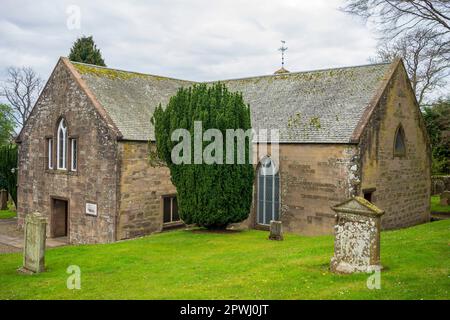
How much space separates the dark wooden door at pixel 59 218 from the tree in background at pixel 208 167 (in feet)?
29.7

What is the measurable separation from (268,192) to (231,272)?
37.1 feet

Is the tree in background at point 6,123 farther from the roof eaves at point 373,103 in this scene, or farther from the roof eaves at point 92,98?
the roof eaves at point 373,103

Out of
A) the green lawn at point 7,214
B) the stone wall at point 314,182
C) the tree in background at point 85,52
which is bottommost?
the green lawn at point 7,214

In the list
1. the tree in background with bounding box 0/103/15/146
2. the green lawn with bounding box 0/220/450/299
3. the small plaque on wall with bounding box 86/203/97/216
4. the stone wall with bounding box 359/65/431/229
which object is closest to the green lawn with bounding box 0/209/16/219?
the small plaque on wall with bounding box 86/203/97/216

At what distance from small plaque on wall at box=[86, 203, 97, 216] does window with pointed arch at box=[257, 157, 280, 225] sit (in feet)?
28.0

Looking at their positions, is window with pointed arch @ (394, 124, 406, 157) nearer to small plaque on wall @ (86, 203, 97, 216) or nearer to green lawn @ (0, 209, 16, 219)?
small plaque on wall @ (86, 203, 97, 216)

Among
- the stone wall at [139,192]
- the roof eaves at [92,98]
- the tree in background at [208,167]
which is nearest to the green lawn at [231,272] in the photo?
the tree in background at [208,167]

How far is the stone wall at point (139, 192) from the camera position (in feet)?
71.2

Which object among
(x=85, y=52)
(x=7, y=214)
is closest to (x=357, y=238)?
(x=7, y=214)

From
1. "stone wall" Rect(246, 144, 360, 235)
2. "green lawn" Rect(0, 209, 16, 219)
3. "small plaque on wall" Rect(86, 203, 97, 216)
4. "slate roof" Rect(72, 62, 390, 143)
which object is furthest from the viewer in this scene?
"green lawn" Rect(0, 209, 16, 219)

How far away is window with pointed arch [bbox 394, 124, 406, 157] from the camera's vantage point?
75.2ft

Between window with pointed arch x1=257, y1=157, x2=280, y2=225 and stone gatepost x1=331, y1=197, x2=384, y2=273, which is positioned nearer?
stone gatepost x1=331, y1=197, x2=384, y2=273

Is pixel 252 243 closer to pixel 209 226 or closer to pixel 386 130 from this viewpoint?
pixel 209 226

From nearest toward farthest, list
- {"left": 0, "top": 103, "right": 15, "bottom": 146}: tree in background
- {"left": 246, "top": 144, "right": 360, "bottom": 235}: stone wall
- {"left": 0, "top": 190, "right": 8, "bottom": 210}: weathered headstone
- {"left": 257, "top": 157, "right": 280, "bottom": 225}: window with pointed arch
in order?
{"left": 246, "top": 144, "right": 360, "bottom": 235}: stone wall, {"left": 257, "top": 157, "right": 280, "bottom": 225}: window with pointed arch, {"left": 0, "top": 190, "right": 8, "bottom": 210}: weathered headstone, {"left": 0, "top": 103, "right": 15, "bottom": 146}: tree in background
